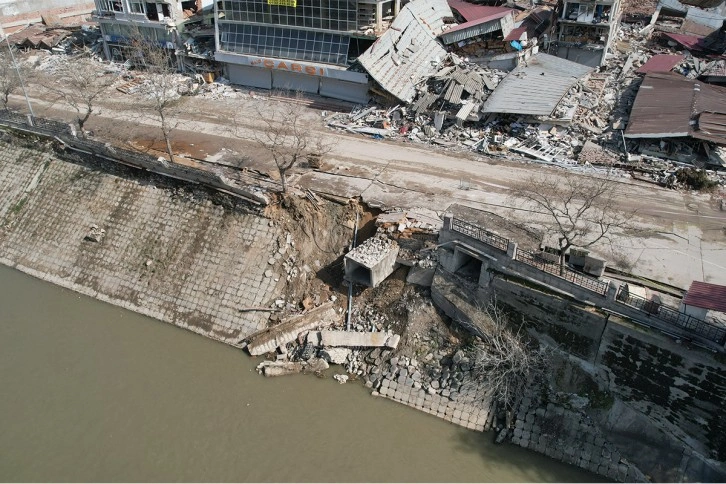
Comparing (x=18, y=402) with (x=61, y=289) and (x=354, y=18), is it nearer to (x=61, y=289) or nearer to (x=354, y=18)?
(x=61, y=289)

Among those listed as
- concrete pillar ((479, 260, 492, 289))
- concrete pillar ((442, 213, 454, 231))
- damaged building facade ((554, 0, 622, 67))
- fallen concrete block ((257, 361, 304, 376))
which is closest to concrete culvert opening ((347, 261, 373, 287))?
concrete pillar ((442, 213, 454, 231))

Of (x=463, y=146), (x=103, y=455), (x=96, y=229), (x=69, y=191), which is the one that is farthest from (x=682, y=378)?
(x=69, y=191)

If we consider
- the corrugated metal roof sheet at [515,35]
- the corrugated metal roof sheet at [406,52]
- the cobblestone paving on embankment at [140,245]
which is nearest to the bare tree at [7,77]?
the cobblestone paving on embankment at [140,245]

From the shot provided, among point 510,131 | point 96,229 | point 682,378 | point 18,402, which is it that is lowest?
point 18,402

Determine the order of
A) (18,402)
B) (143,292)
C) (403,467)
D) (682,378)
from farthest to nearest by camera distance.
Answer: (143,292) → (18,402) → (403,467) → (682,378)

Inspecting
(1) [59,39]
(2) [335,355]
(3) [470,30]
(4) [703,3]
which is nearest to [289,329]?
(2) [335,355]

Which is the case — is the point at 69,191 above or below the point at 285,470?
above

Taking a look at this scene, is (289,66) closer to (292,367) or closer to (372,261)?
(372,261)

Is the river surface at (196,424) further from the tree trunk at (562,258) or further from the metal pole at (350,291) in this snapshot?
the tree trunk at (562,258)
